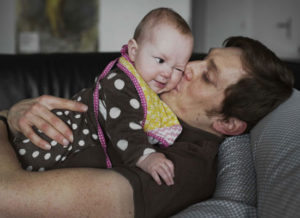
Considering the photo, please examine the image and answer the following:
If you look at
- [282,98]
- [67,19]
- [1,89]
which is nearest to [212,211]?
[282,98]

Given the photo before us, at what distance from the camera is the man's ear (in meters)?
1.68

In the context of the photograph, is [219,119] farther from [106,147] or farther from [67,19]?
[67,19]

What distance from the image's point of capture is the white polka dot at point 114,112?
138 cm

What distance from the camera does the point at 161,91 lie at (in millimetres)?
1616

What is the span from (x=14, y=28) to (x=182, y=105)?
4.51 metres

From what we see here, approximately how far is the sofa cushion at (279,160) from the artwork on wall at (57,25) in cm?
425

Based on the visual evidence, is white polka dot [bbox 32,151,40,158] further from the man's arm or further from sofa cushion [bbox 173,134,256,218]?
sofa cushion [bbox 173,134,256,218]

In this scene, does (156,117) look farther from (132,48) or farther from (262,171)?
(262,171)

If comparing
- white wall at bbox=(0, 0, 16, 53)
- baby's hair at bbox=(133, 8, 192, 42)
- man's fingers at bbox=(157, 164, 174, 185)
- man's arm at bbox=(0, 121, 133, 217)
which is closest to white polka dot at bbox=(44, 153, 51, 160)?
man's arm at bbox=(0, 121, 133, 217)

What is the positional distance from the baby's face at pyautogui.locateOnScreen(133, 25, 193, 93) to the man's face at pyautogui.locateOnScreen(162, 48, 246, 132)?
127 millimetres

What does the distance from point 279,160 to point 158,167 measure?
381 millimetres

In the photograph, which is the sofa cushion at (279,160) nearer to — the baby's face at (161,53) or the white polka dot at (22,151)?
the baby's face at (161,53)

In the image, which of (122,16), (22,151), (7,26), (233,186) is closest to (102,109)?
(22,151)

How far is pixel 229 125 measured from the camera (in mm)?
1677
